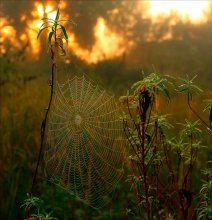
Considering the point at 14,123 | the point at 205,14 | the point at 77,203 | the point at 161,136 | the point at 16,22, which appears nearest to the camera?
the point at 161,136

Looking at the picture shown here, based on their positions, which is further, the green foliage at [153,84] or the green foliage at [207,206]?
the green foliage at [207,206]

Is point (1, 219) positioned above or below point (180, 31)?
below

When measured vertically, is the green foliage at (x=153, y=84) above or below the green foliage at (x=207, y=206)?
above

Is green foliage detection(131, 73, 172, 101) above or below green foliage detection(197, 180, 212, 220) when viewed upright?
above

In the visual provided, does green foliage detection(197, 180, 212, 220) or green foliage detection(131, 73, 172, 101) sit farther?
green foliage detection(197, 180, 212, 220)

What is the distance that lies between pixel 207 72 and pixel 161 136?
918 inches

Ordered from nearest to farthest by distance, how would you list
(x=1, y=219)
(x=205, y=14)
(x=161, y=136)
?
(x=161, y=136)
(x=1, y=219)
(x=205, y=14)

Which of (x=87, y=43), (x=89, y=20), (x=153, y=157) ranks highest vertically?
(x=89, y=20)

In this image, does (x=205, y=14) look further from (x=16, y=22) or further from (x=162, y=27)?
(x=16, y=22)

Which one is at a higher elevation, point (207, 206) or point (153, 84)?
point (153, 84)

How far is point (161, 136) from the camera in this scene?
83.7 inches

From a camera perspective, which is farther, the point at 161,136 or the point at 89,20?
the point at 89,20

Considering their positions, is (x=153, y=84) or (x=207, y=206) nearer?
(x=153, y=84)

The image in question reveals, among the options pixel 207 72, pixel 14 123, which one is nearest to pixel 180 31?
pixel 207 72
